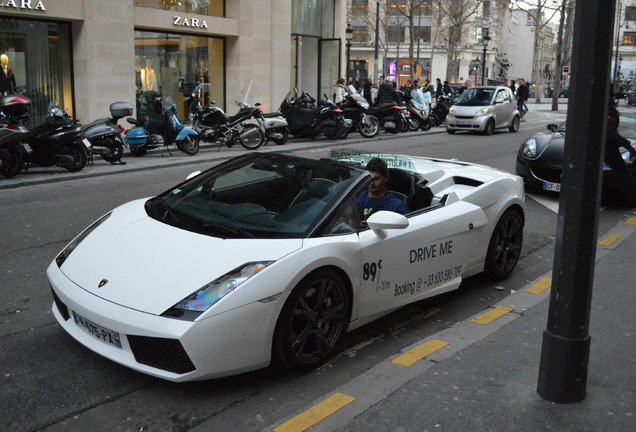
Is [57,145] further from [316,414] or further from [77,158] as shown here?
[316,414]

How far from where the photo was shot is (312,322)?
4.04 metres

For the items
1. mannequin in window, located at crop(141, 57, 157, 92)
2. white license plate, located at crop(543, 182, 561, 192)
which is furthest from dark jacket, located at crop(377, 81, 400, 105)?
white license plate, located at crop(543, 182, 561, 192)

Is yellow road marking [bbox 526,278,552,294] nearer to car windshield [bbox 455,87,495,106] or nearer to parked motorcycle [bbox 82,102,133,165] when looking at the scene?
parked motorcycle [bbox 82,102,133,165]

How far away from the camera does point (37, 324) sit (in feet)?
15.6

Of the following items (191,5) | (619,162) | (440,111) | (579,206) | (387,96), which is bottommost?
(619,162)

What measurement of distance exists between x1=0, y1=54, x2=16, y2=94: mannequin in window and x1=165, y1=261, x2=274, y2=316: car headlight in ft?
50.7

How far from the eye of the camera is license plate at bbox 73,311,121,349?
3639mm

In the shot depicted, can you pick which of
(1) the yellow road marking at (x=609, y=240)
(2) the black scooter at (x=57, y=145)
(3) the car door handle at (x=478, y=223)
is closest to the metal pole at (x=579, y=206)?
(3) the car door handle at (x=478, y=223)

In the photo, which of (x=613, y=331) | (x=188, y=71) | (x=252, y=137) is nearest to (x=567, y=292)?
(x=613, y=331)

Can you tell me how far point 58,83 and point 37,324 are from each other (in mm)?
15285

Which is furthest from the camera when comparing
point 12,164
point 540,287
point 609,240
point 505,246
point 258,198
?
point 12,164

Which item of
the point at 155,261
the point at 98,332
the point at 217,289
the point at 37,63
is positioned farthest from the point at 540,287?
the point at 37,63

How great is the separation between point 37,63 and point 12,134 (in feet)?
24.2

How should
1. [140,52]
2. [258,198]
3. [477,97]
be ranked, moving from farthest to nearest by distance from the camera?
1. [477,97]
2. [140,52]
3. [258,198]
